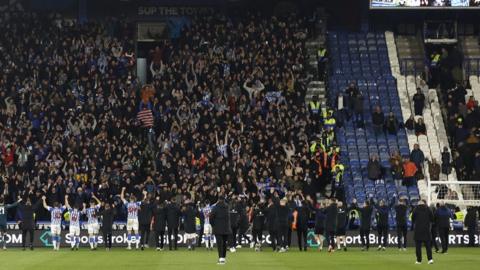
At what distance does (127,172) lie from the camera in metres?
57.2

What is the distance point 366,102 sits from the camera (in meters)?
66.2

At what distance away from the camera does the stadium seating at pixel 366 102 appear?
2373 inches

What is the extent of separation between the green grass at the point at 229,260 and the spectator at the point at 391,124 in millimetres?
13149

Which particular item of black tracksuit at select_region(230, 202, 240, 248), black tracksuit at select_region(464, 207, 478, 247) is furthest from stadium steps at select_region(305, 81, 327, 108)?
black tracksuit at select_region(230, 202, 240, 248)

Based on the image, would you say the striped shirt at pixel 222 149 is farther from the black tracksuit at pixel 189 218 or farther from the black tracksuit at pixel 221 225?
the black tracksuit at pixel 221 225

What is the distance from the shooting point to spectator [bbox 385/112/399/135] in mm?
63406

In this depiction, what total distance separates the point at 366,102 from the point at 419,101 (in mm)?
2907

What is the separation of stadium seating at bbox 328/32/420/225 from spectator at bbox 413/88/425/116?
0.97 meters

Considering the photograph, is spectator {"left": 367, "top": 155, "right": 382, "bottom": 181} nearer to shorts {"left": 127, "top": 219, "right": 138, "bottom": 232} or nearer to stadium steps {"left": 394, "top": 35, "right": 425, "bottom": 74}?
stadium steps {"left": 394, "top": 35, "right": 425, "bottom": 74}

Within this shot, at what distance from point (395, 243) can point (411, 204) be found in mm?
2202

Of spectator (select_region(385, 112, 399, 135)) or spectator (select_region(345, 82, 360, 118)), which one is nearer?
spectator (select_region(385, 112, 399, 135))

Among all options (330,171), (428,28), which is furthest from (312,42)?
(330,171)

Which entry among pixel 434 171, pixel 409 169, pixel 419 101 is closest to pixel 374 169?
pixel 409 169

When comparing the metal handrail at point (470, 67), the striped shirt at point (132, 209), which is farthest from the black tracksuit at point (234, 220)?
the metal handrail at point (470, 67)
